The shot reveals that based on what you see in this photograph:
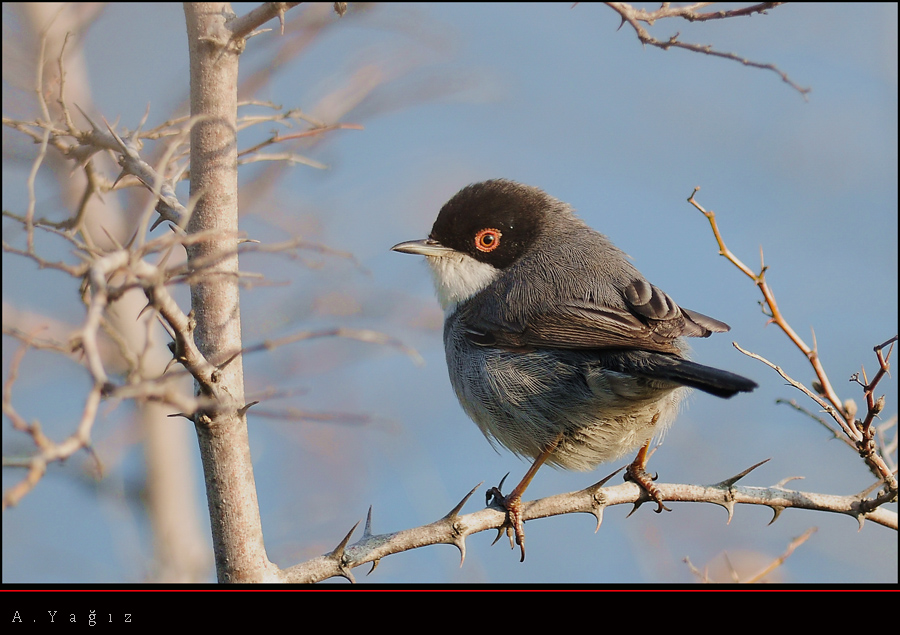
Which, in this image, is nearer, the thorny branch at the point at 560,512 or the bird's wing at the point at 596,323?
the thorny branch at the point at 560,512

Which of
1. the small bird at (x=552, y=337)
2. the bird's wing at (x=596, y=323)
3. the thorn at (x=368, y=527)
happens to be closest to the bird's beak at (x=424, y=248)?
the small bird at (x=552, y=337)

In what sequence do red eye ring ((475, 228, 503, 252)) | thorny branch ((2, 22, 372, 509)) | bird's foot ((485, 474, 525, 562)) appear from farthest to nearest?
red eye ring ((475, 228, 503, 252)) < bird's foot ((485, 474, 525, 562)) < thorny branch ((2, 22, 372, 509))

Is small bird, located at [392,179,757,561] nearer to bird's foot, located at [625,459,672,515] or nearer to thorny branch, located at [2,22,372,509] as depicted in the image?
bird's foot, located at [625,459,672,515]

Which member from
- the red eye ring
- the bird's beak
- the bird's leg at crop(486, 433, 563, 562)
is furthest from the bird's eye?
the bird's leg at crop(486, 433, 563, 562)

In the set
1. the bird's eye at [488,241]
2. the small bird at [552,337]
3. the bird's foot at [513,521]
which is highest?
the bird's eye at [488,241]

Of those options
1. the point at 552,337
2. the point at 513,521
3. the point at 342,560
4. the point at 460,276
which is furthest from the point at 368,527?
the point at 460,276

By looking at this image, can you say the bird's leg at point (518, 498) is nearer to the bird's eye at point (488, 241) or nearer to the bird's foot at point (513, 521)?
the bird's foot at point (513, 521)

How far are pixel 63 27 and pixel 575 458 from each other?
4.15 meters

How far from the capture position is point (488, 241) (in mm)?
4602

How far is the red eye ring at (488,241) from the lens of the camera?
4596 mm

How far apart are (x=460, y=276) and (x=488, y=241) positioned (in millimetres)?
274

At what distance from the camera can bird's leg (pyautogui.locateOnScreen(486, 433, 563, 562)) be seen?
3.57 m

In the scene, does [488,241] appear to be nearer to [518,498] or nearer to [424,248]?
[424,248]

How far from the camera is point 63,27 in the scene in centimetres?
487
